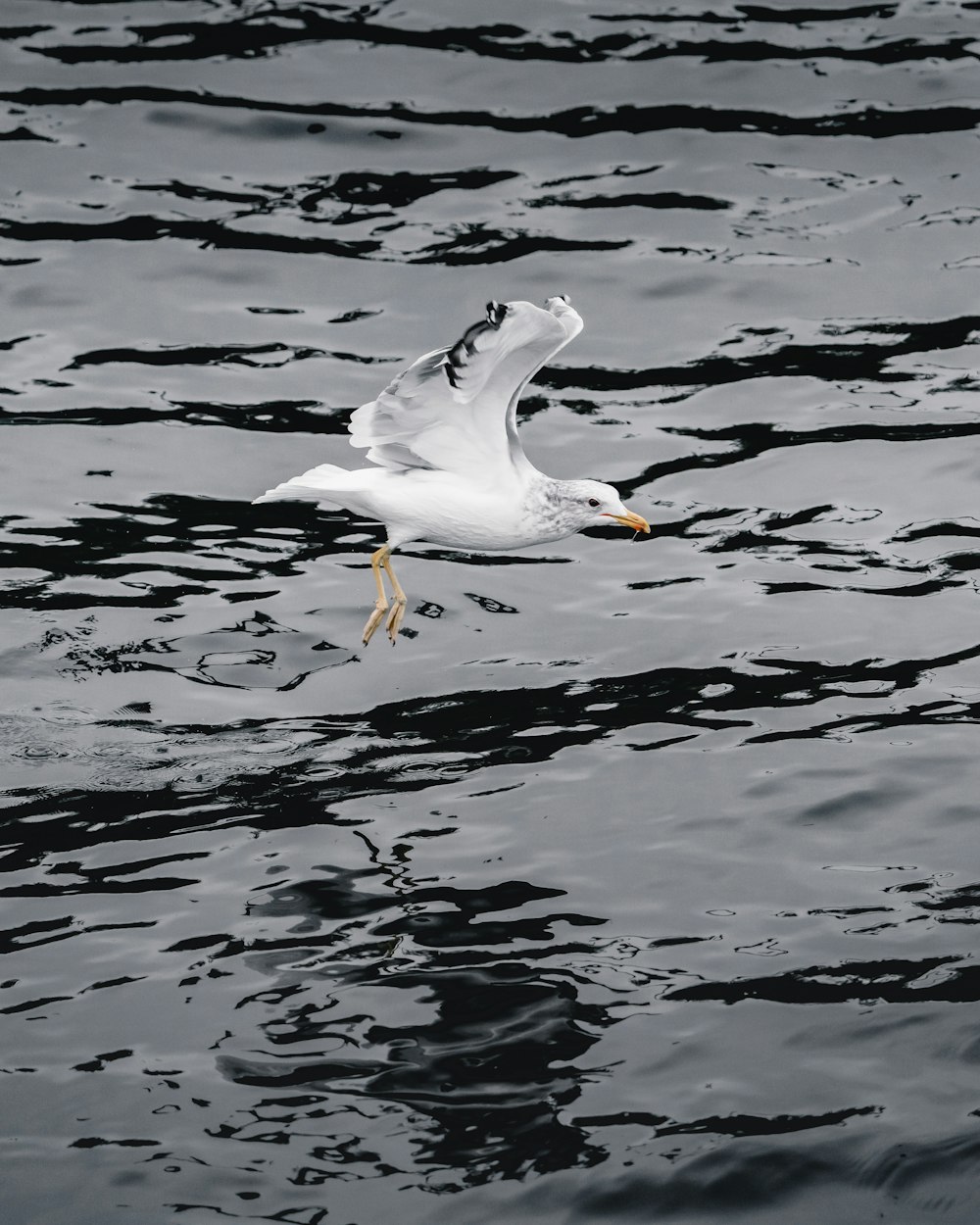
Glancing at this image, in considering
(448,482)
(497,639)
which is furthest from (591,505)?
(497,639)

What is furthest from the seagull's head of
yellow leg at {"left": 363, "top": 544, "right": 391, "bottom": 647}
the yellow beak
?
yellow leg at {"left": 363, "top": 544, "right": 391, "bottom": 647}

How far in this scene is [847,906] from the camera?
842cm

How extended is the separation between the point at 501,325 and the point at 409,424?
169 centimetres

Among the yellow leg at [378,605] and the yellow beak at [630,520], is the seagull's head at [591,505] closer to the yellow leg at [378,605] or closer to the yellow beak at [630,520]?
the yellow beak at [630,520]

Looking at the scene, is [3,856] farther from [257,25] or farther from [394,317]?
[257,25]

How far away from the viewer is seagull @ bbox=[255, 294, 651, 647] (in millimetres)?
10086

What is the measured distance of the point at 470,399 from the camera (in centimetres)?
981

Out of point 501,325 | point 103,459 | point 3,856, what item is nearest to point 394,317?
point 103,459

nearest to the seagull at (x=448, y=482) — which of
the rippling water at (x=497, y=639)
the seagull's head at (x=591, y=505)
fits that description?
the seagull's head at (x=591, y=505)

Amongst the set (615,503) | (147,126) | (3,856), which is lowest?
(3,856)

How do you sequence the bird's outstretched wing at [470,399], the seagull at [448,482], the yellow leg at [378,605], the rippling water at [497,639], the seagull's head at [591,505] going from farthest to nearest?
the yellow leg at [378,605] < the seagull's head at [591,505] < the seagull at [448,482] < the bird's outstretched wing at [470,399] < the rippling water at [497,639]

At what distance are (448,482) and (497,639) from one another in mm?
1418

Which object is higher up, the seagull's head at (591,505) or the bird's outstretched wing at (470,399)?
the bird's outstretched wing at (470,399)

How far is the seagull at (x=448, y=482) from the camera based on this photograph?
10.1 m
